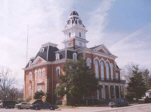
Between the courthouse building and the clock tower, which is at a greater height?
the clock tower

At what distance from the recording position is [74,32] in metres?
54.6

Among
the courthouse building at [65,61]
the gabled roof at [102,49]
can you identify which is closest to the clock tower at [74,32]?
the courthouse building at [65,61]

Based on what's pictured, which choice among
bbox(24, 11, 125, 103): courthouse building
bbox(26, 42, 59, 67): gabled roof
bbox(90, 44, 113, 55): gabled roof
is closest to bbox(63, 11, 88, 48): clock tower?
bbox(24, 11, 125, 103): courthouse building

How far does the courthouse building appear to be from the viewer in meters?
44.7

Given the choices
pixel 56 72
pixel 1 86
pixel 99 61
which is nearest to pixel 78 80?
pixel 56 72

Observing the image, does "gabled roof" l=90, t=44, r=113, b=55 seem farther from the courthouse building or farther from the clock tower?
the clock tower

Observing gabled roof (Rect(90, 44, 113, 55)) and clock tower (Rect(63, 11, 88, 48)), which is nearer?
gabled roof (Rect(90, 44, 113, 55))

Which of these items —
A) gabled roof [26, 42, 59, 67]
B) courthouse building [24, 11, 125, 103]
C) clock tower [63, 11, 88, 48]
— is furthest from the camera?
clock tower [63, 11, 88, 48]

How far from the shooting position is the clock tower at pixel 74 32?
54.1m

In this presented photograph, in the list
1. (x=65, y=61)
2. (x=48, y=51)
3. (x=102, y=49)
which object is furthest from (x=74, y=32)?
(x=65, y=61)

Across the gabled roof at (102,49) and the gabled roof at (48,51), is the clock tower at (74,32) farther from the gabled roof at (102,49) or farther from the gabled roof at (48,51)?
the gabled roof at (102,49)

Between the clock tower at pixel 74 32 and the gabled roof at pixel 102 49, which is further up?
the clock tower at pixel 74 32

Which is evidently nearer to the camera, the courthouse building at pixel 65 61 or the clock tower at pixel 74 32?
the courthouse building at pixel 65 61

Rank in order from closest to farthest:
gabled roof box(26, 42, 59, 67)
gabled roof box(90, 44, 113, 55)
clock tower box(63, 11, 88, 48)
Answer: gabled roof box(26, 42, 59, 67) → gabled roof box(90, 44, 113, 55) → clock tower box(63, 11, 88, 48)
